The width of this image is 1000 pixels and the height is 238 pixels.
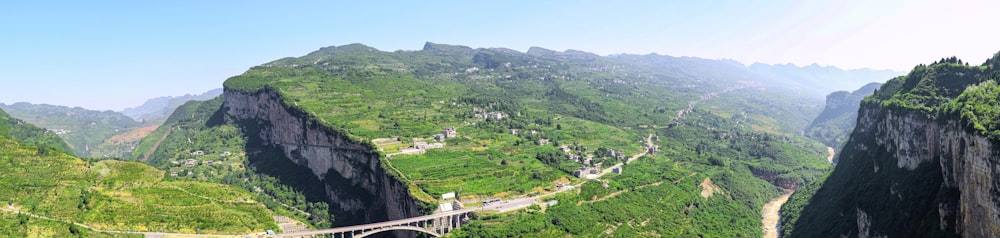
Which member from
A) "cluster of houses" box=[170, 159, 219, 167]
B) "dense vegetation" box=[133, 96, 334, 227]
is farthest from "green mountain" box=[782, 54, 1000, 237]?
"cluster of houses" box=[170, 159, 219, 167]

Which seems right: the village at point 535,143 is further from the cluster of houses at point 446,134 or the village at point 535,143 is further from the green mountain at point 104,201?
the green mountain at point 104,201

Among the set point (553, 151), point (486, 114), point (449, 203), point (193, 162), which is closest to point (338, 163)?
point (449, 203)

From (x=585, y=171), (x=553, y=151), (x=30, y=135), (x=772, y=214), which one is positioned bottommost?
(x=772, y=214)

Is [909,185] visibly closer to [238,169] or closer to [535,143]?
[535,143]

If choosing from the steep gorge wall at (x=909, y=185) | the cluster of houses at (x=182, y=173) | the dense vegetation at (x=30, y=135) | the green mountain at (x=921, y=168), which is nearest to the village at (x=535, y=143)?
the green mountain at (x=921, y=168)

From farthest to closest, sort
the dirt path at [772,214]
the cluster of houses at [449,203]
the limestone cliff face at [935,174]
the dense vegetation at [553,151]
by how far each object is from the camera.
A: the dirt path at [772,214]
the dense vegetation at [553,151]
the cluster of houses at [449,203]
the limestone cliff face at [935,174]

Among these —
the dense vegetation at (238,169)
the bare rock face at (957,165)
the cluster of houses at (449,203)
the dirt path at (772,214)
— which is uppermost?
the bare rock face at (957,165)

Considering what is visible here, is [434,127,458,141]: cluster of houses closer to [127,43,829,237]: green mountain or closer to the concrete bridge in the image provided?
[127,43,829,237]: green mountain
